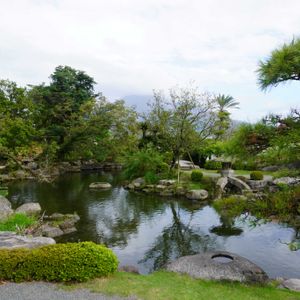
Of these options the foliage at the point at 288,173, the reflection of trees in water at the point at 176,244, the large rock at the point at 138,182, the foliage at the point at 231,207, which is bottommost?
the reflection of trees in water at the point at 176,244

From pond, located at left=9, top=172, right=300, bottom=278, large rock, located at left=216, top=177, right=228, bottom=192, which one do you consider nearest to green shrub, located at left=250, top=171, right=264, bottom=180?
large rock, located at left=216, top=177, right=228, bottom=192

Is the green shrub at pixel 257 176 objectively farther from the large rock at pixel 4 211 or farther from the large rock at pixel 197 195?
the large rock at pixel 4 211

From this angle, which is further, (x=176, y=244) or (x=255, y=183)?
(x=255, y=183)

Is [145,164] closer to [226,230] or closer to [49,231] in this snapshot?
[226,230]

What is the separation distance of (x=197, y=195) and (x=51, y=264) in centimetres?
1642

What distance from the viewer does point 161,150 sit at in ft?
98.0

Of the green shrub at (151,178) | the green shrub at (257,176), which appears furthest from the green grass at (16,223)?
the green shrub at (257,176)

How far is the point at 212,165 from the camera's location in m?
31.7

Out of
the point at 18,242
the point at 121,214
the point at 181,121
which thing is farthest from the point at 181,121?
the point at 18,242

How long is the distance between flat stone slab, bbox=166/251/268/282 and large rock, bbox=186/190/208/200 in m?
12.0

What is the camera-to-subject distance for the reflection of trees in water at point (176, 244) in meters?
12.4

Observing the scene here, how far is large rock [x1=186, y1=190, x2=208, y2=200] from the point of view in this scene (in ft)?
75.1

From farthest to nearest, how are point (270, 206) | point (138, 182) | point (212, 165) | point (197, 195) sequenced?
point (212, 165) → point (138, 182) → point (197, 195) → point (270, 206)

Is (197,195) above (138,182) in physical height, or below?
below
